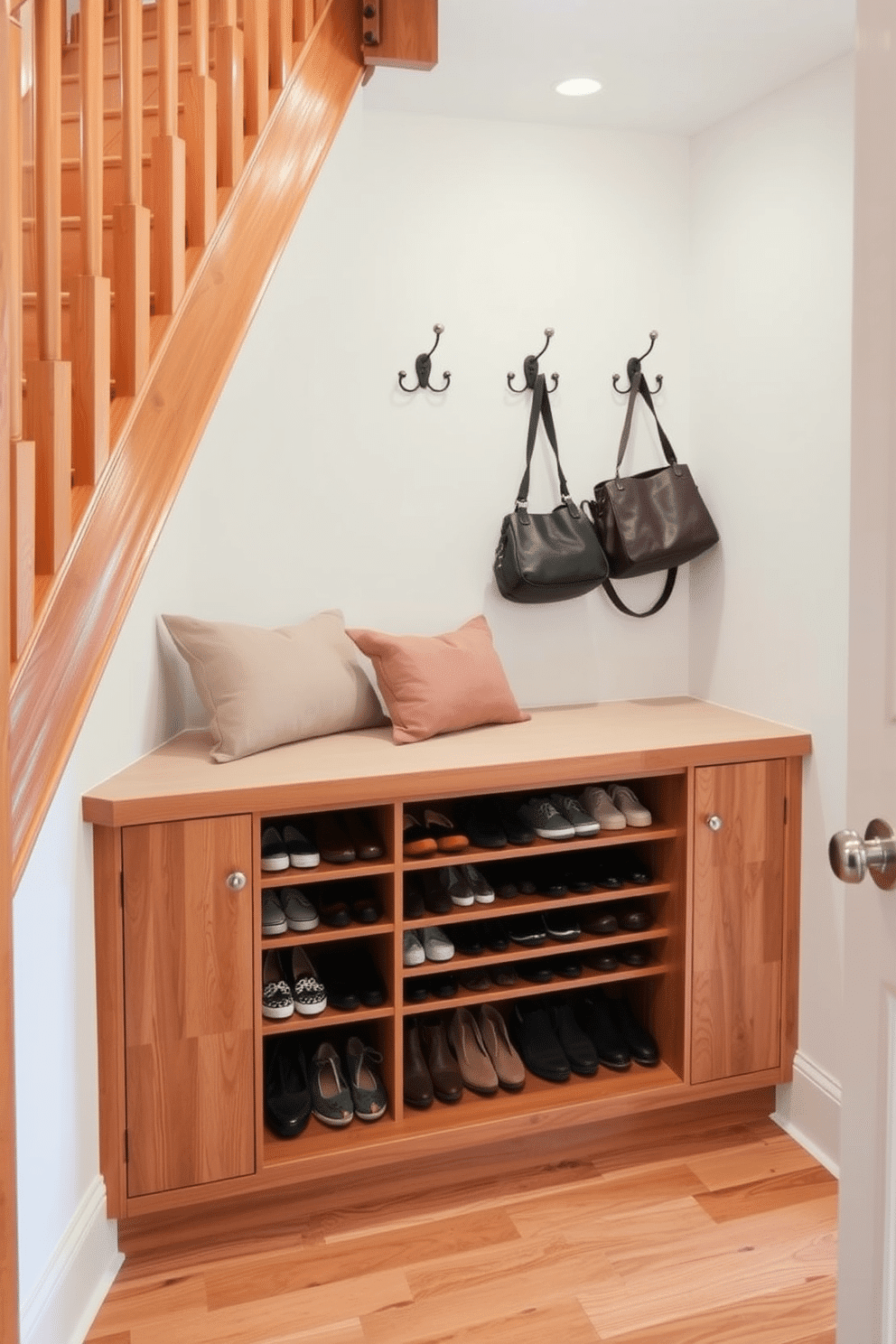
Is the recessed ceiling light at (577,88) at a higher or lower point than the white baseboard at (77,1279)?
higher

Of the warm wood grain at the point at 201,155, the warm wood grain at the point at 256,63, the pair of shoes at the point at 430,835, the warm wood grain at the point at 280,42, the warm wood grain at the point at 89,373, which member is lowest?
the pair of shoes at the point at 430,835

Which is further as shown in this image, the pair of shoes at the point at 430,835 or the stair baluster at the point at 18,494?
the pair of shoes at the point at 430,835

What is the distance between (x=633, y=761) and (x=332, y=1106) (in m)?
0.91

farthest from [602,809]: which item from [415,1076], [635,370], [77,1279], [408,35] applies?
[408,35]

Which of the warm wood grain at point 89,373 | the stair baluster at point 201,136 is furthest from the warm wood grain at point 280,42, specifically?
the warm wood grain at point 89,373

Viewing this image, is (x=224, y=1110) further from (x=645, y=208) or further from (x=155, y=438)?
(x=645, y=208)

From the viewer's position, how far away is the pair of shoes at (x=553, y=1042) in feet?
7.97

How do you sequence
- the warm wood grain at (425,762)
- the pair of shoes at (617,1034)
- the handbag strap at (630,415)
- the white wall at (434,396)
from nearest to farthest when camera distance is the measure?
the warm wood grain at (425,762) < the pair of shoes at (617,1034) < the white wall at (434,396) < the handbag strap at (630,415)

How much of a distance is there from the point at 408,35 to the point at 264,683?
134cm

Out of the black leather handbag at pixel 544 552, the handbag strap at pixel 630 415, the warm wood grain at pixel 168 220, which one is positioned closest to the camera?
the warm wood grain at pixel 168 220

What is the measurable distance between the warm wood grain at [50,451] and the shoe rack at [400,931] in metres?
0.52

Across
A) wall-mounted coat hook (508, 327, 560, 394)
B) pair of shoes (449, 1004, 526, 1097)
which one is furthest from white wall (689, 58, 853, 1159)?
pair of shoes (449, 1004, 526, 1097)

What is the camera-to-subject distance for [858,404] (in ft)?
3.76

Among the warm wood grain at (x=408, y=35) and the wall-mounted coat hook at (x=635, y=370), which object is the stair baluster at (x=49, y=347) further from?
the wall-mounted coat hook at (x=635, y=370)
